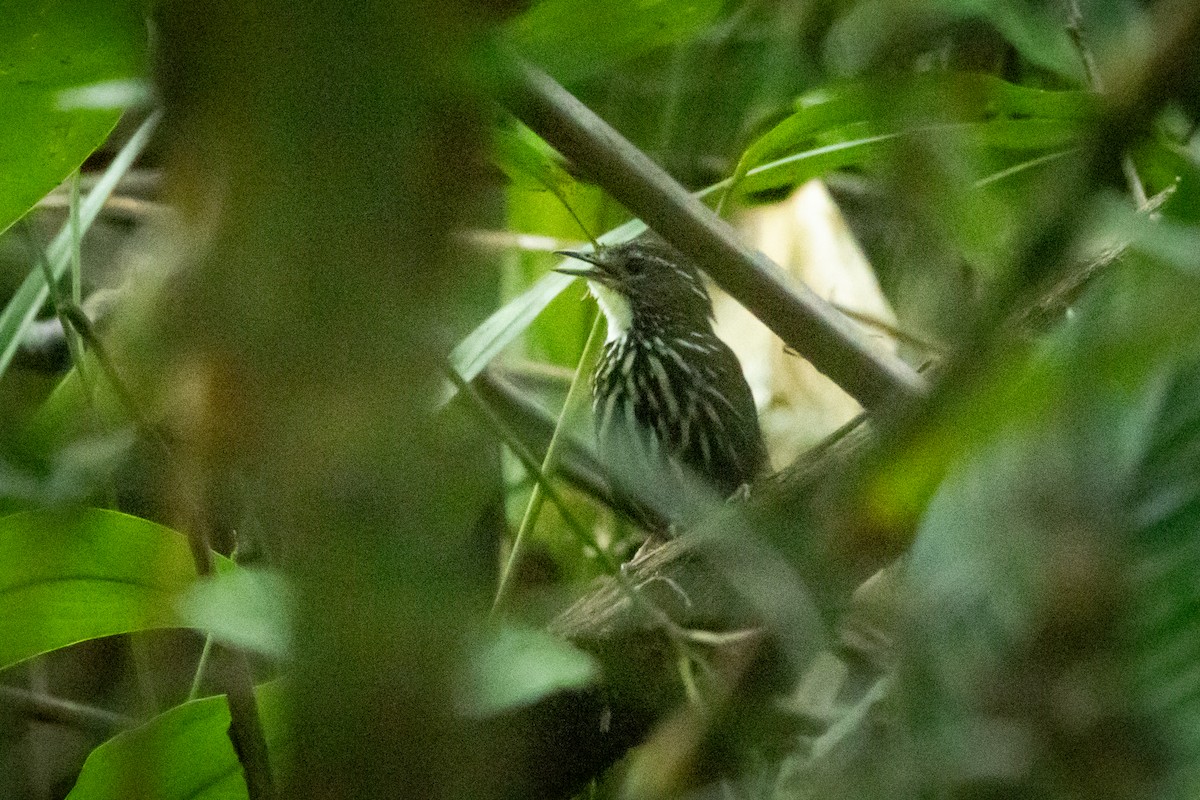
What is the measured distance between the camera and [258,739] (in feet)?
2.69

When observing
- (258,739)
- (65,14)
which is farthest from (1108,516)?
(258,739)

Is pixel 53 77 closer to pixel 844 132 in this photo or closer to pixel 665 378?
pixel 844 132

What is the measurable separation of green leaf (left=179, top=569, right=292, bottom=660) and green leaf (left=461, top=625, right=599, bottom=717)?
0.06 metres

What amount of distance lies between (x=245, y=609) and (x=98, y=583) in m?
0.59

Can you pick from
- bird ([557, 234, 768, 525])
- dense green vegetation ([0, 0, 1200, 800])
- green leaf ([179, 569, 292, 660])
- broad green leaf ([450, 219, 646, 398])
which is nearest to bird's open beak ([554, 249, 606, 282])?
bird ([557, 234, 768, 525])

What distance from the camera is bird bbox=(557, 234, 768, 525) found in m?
2.44

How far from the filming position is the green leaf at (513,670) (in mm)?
387

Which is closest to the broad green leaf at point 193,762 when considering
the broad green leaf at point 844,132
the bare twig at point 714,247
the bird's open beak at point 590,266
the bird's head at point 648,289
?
the bare twig at point 714,247

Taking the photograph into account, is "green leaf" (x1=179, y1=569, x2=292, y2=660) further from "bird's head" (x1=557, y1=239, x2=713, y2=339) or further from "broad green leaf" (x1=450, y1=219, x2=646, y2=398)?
"bird's head" (x1=557, y1=239, x2=713, y2=339)

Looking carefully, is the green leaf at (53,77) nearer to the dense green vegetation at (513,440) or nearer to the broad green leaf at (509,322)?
the dense green vegetation at (513,440)

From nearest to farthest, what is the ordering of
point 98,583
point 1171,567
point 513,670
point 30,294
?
point 513,670 → point 1171,567 → point 98,583 → point 30,294

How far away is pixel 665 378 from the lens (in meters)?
2.60

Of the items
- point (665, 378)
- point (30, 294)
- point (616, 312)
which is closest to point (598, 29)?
point (30, 294)

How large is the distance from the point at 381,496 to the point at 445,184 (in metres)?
0.08
